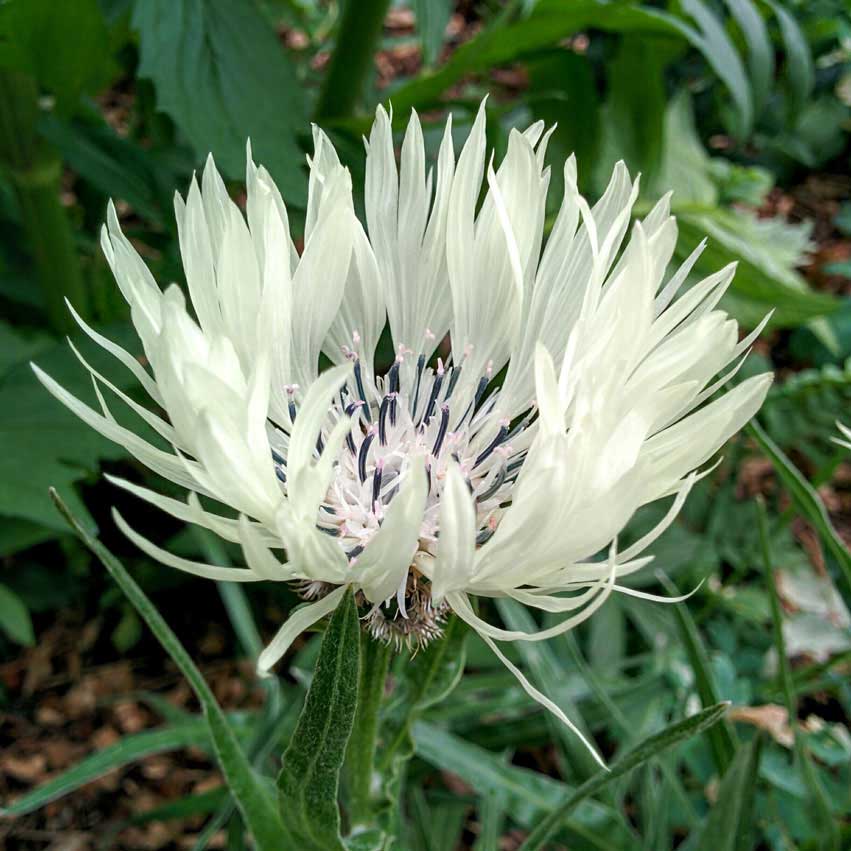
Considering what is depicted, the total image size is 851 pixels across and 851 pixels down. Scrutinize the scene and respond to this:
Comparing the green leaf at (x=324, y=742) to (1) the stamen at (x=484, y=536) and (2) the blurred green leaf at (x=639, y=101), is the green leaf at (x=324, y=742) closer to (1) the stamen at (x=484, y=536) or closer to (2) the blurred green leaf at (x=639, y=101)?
(1) the stamen at (x=484, y=536)

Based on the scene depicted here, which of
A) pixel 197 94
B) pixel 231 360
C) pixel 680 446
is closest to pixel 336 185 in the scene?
pixel 231 360

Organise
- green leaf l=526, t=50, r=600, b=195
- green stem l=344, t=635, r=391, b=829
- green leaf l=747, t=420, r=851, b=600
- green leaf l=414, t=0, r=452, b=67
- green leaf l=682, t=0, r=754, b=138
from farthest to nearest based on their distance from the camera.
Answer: green leaf l=526, t=50, r=600, b=195, green leaf l=682, t=0, r=754, b=138, green leaf l=414, t=0, r=452, b=67, green leaf l=747, t=420, r=851, b=600, green stem l=344, t=635, r=391, b=829

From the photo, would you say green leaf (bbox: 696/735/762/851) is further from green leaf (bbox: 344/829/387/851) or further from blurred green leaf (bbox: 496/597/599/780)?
green leaf (bbox: 344/829/387/851)

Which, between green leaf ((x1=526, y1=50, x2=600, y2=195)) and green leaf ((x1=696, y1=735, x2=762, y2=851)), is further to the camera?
green leaf ((x1=526, y1=50, x2=600, y2=195))

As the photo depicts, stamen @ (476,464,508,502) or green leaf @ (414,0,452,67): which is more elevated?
green leaf @ (414,0,452,67)

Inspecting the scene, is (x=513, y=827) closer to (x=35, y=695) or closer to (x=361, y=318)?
(x=35, y=695)

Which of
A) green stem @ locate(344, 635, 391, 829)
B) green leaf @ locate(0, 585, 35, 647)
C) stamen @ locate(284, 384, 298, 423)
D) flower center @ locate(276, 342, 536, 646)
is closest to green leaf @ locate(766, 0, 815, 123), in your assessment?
flower center @ locate(276, 342, 536, 646)
